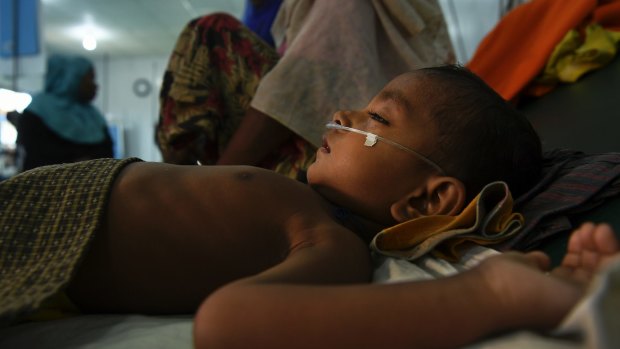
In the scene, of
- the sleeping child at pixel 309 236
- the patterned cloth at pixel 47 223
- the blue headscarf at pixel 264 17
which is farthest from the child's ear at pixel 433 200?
the blue headscarf at pixel 264 17

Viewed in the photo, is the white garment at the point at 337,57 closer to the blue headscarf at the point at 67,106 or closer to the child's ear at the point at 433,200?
the child's ear at the point at 433,200

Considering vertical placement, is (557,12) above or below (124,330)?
above

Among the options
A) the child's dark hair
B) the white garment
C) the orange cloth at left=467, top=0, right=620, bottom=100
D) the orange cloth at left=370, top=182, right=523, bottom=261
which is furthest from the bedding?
the orange cloth at left=467, top=0, right=620, bottom=100

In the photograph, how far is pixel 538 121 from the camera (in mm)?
1607

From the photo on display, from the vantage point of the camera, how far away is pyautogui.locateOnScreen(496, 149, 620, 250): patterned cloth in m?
0.77

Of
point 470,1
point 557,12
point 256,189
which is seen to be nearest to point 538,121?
point 557,12

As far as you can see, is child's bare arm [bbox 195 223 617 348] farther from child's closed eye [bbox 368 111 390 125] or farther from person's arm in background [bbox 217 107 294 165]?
person's arm in background [bbox 217 107 294 165]

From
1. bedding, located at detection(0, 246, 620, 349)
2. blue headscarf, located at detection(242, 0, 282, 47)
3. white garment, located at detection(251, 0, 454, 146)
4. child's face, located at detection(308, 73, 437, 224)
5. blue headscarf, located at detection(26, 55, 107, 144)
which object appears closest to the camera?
bedding, located at detection(0, 246, 620, 349)

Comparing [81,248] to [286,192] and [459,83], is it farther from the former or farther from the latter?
[459,83]

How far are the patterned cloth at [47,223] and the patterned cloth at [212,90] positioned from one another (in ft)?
1.99

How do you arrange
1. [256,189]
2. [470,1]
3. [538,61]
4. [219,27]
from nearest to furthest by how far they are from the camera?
[256,189] → [219,27] → [538,61] → [470,1]

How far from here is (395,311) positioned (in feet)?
1.55

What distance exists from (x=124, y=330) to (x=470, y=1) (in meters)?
4.24

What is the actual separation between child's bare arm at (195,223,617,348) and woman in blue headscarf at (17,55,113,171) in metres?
3.03
